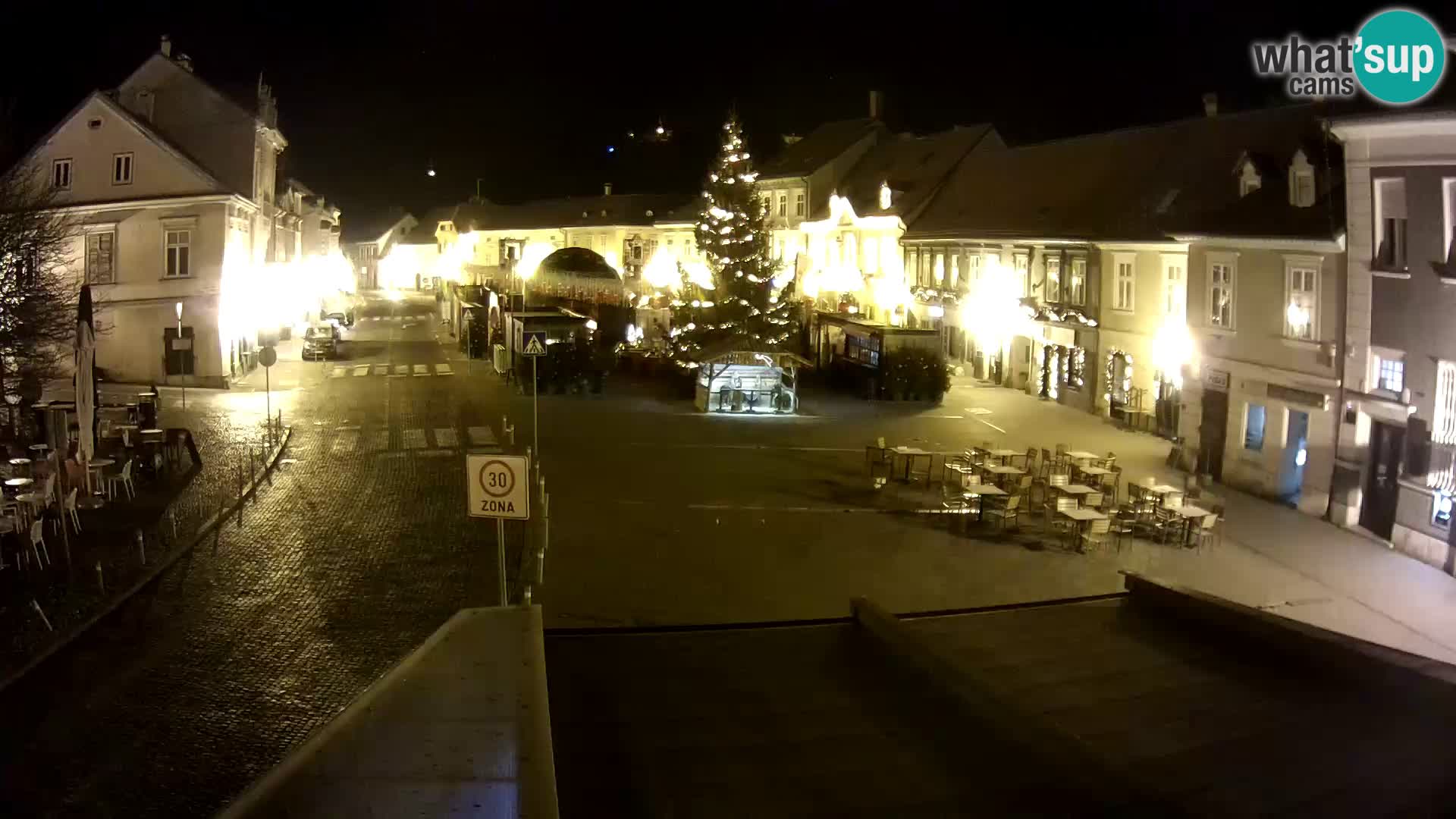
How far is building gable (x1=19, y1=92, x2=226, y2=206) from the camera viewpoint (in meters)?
36.7

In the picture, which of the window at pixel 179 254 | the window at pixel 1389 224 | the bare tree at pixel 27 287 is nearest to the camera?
the window at pixel 1389 224

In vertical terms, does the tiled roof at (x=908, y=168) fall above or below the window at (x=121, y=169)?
above

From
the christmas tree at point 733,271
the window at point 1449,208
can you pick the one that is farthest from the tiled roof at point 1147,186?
the christmas tree at point 733,271

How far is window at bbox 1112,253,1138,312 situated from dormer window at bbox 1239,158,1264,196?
7108mm

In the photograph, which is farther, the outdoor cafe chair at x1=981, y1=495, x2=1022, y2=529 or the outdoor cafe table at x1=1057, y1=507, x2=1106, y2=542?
the outdoor cafe chair at x1=981, y1=495, x2=1022, y2=529

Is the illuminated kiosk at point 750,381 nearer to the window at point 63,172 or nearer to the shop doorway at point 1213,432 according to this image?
the shop doorway at point 1213,432

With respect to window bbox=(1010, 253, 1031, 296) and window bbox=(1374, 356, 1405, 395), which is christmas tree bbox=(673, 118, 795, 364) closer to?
window bbox=(1010, 253, 1031, 296)

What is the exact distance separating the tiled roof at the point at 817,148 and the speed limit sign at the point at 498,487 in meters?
50.5

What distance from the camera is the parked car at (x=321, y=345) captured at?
47188 mm

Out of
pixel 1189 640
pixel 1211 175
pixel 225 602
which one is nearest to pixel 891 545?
pixel 1189 640

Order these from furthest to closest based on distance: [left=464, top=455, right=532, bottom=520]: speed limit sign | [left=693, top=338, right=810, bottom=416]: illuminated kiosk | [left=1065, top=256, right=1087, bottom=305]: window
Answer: [left=1065, top=256, right=1087, bottom=305]: window
[left=693, top=338, right=810, bottom=416]: illuminated kiosk
[left=464, top=455, right=532, bottom=520]: speed limit sign

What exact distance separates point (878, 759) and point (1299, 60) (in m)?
22.3

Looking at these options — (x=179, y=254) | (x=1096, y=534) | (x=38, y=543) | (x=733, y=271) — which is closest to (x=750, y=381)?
(x=733, y=271)

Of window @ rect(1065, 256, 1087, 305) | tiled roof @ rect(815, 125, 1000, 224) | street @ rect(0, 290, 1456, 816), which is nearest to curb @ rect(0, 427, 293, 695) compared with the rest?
street @ rect(0, 290, 1456, 816)
